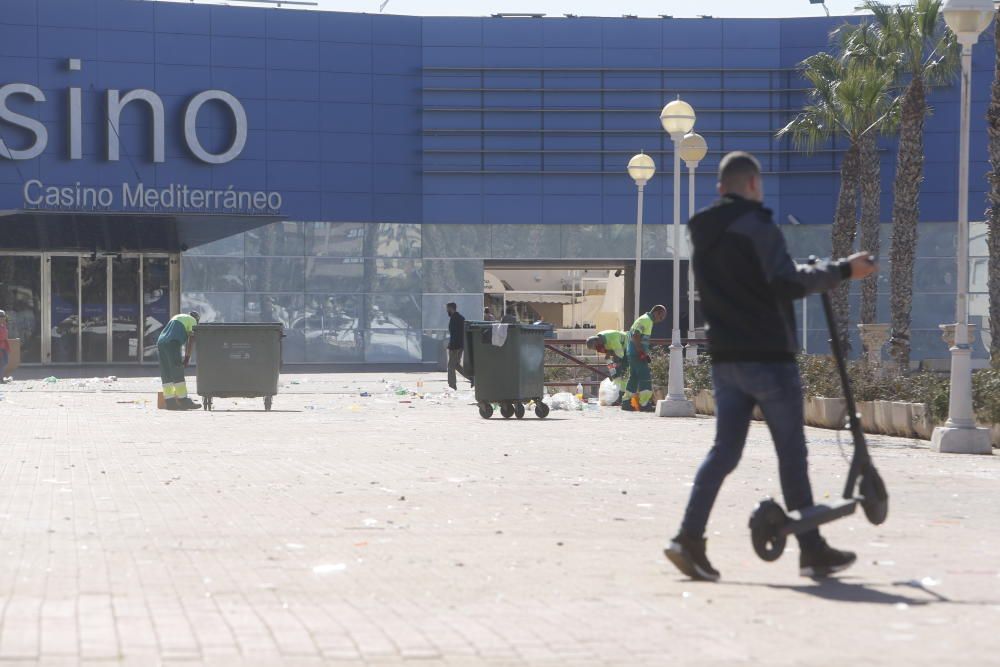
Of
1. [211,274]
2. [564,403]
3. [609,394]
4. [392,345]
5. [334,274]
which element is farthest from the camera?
[392,345]

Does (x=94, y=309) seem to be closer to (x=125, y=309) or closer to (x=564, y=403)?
(x=125, y=309)

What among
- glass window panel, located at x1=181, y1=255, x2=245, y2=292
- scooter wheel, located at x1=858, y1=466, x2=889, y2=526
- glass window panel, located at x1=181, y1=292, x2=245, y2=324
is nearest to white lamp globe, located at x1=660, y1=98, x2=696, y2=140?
scooter wheel, located at x1=858, y1=466, x2=889, y2=526

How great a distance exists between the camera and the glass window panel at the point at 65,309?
47.4 m

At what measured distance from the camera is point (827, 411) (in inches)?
780

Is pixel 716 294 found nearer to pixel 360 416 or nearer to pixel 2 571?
pixel 2 571

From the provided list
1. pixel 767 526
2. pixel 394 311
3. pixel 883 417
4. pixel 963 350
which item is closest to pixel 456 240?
pixel 394 311

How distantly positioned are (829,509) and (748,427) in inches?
20.6

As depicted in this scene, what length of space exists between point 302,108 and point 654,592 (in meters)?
44.6

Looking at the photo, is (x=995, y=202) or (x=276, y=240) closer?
(x=995, y=202)

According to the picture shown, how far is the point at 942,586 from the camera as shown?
7.21 metres

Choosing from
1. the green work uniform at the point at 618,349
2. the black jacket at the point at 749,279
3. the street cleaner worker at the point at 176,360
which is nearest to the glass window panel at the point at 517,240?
the green work uniform at the point at 618,349

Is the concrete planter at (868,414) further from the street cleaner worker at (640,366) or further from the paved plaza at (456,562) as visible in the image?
the street cleaner worker at (640,366)

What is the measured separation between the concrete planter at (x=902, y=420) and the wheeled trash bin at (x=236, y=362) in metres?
9.59

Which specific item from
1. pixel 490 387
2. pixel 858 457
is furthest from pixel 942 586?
pixel 490 387
